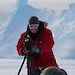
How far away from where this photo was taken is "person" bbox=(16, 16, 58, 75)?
4.07m

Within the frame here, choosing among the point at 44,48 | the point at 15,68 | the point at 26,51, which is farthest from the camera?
the point at 15,68

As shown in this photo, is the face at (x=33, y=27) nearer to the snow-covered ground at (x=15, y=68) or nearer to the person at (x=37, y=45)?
the person at (x=37, y=45)

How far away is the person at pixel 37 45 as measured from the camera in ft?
13.3

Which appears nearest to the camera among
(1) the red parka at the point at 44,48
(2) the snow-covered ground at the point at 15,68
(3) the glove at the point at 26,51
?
→ (3) the glove at the point at 26,51

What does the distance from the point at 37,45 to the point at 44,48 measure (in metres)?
0.08

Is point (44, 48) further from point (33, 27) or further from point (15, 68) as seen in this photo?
point (15, 68)

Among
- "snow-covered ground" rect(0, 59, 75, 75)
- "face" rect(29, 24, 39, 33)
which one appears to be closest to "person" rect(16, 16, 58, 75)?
"face" rect(29, 24, 39, 33)

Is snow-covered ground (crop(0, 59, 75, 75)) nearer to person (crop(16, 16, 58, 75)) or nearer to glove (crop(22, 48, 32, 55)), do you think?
person (crop(16, 16, 58, 75))

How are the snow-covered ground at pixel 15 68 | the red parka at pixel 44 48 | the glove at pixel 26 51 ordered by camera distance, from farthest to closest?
1. the snow-covered ground at pixel 15 68
2. the red parka at pixel 44 48
3. the glove at pixel 26 51

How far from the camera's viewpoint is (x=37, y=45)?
4.20 metres

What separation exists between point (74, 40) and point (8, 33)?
1450 cm

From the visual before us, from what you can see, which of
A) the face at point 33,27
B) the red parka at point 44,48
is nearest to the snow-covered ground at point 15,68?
the red parka at point 44,48

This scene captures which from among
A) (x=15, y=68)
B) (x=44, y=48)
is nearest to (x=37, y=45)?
(x=44, y=48)

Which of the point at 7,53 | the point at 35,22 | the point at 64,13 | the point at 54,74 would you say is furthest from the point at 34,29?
the point at 7,53
